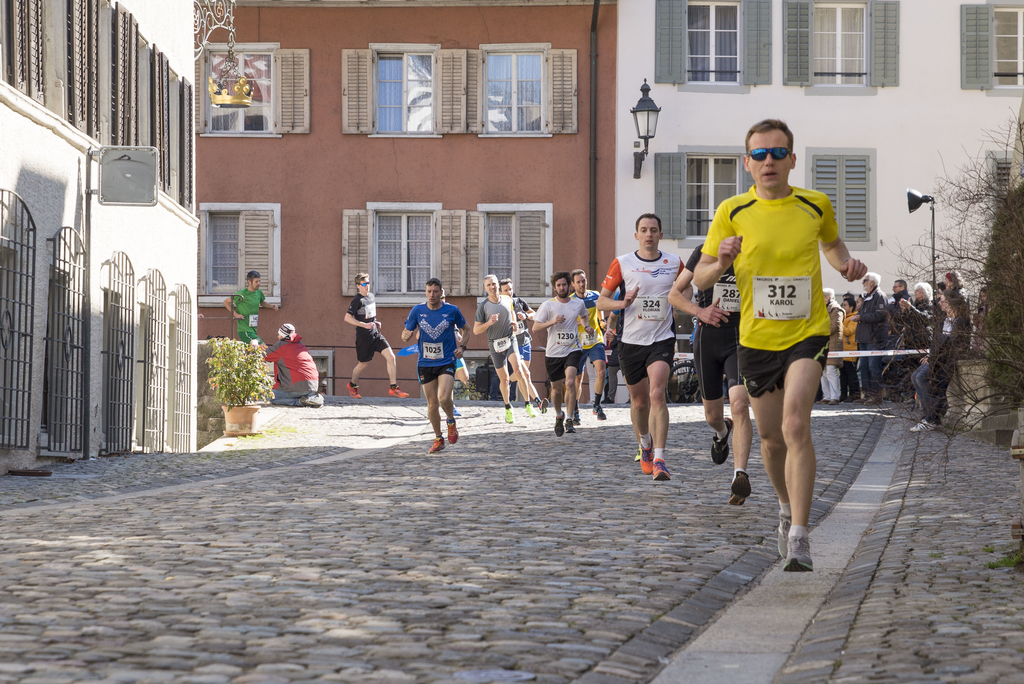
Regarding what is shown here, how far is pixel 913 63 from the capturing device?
2841cm

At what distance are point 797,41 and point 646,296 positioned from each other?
18.9 m

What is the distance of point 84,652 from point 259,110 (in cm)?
2542

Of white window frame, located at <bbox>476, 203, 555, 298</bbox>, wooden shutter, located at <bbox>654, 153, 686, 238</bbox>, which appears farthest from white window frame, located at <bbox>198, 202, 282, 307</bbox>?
wooden shutter, located at <bbox>654, 153, 686, 238</bbox>

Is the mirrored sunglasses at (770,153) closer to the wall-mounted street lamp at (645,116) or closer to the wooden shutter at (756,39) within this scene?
the wall-mounted street lamp at (645,116)

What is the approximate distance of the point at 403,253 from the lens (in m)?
28.9

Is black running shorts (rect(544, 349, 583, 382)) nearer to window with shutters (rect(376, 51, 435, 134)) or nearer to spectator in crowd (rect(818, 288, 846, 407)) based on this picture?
spectator in crowd (rect(818, 288, 846, 407))

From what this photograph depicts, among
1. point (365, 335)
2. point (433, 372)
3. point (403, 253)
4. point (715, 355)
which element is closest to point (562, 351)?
point (433, 372)

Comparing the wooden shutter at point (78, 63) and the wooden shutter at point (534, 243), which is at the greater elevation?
the wooden shutter at point (78, 63)

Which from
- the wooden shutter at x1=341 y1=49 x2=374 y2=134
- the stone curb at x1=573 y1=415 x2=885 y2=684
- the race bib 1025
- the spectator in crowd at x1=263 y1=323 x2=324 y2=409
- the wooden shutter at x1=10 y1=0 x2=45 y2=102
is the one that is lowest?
the stone curb at x1=573 y1=415 x2=885 y2=684

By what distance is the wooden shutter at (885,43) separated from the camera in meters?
28.3

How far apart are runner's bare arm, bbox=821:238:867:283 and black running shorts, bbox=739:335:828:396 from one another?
0.33 metres

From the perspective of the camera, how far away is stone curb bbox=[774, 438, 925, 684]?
4754 mm

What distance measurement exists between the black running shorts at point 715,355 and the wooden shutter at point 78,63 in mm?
7828

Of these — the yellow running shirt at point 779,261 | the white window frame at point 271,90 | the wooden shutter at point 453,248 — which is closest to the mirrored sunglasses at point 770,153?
the yellow running shirt at point 779,261
